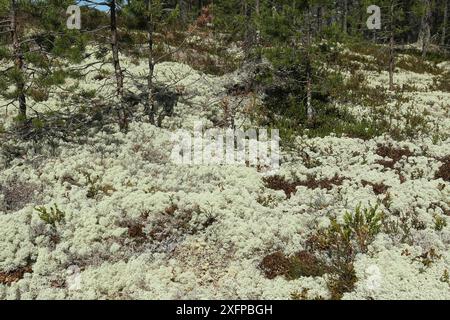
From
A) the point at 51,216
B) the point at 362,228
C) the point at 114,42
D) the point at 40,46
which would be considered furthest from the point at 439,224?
the point at 40,46

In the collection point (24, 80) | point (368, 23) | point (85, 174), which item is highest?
point (368, 23)

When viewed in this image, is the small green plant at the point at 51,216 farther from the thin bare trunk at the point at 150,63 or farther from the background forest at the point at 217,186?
the thin bare trunk at the point at 150,63

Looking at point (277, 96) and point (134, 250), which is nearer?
point (134, 250)

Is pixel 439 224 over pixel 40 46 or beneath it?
beneath

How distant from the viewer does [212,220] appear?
933cm

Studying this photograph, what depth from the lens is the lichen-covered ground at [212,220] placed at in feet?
24.1

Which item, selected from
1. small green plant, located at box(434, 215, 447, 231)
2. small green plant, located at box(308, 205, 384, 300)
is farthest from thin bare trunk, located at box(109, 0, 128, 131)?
small green plant, located at box(434, 215, 447, 231)

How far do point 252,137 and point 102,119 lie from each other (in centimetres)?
573

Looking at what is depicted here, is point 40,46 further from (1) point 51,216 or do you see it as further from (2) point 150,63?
(1) point 51,216

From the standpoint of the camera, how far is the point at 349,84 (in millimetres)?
20406

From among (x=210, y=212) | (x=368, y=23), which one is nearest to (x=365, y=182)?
(x=210, y=212)

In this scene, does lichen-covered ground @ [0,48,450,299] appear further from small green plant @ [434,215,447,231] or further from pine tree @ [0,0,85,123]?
pine tree @ [0,0,85,123]

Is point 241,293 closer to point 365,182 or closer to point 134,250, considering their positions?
point 134,250

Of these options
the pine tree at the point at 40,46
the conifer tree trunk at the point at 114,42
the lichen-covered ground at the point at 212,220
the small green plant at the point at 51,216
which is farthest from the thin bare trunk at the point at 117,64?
the small green plant at the point at 51,216
